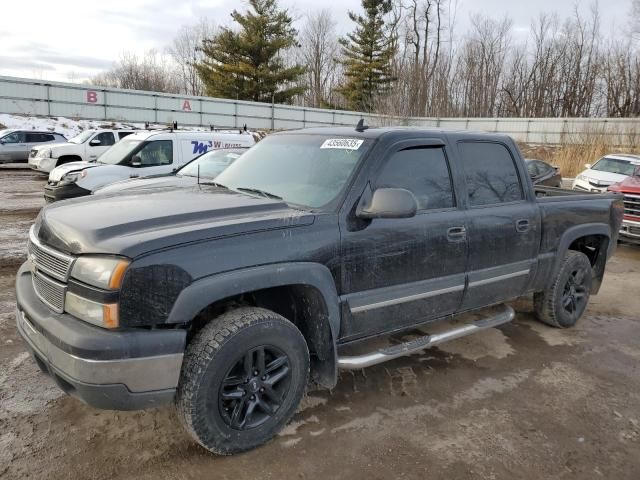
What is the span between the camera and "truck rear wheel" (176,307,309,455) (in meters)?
2.58

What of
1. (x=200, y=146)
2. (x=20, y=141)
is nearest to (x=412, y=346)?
(x=200, y=146)

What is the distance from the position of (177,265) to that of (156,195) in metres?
1.19

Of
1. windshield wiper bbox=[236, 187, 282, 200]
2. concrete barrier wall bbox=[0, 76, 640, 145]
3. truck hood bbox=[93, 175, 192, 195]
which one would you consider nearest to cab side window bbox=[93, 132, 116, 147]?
truck hood bbox=[93, 175, 192, 195]

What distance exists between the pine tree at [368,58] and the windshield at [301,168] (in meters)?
42.5

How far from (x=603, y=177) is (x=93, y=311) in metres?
14.0

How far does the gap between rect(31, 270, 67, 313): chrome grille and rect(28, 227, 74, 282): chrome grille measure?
40 mm

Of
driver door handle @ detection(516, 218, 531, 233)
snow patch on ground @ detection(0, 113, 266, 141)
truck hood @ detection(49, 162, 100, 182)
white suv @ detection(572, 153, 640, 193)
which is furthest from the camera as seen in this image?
snow patch on ground @ detection(0, 113, 266, 141)

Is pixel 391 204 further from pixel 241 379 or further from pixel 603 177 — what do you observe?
pixel 603 177

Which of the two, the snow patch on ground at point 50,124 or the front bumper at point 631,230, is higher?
the snow patch on ground at point 50,124

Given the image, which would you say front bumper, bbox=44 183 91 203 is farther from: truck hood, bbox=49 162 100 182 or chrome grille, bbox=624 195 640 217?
chrome grille, bbox=624 195 640 217

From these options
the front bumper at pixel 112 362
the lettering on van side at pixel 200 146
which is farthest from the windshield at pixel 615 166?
the front bumper at pixel 112 362

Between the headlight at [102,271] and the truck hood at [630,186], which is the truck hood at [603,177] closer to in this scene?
the truck hood at [630,186]

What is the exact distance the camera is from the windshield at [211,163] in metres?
8.17

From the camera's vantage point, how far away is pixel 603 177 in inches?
522
